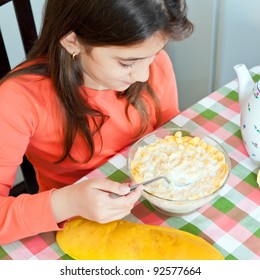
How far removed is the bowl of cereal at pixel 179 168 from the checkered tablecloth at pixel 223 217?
0.10 feet

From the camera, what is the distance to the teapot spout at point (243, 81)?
0.99 metres

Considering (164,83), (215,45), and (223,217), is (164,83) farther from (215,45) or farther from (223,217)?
(215,45)

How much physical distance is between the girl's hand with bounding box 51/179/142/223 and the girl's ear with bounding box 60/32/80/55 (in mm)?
256

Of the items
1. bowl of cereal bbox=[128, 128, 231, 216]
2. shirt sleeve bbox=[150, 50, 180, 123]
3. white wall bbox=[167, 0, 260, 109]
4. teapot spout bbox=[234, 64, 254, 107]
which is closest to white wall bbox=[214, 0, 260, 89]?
white wall bbox=[167, 0, 260, 109]

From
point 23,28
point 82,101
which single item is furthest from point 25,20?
point 82,101

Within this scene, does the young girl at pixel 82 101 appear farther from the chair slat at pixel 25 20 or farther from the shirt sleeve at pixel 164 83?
the chair slat at pixel 25 20

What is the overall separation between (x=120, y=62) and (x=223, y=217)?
35 cm

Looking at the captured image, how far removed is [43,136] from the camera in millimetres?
1083

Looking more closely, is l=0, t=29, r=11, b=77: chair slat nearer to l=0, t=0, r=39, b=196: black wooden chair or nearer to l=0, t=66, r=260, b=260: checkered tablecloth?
l=0, t=0, r=39, b=196: black wooden chair

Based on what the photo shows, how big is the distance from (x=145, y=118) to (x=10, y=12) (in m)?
0.74

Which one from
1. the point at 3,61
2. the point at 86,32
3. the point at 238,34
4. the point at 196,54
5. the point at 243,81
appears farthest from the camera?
the point at 196,54

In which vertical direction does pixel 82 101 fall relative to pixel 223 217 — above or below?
above

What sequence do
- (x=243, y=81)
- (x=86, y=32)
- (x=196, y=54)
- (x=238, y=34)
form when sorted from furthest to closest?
(x=196, y=54) → (x=238, y=34) → (x=243, y=81) → (x=86, y=32)
